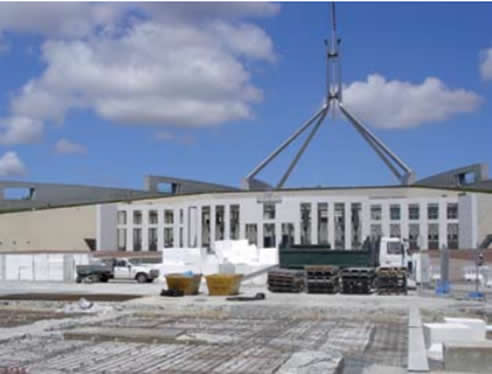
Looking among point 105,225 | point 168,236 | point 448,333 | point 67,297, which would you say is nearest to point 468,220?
point 168,236

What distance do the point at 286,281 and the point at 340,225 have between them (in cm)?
4659

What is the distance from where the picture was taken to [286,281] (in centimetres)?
3469

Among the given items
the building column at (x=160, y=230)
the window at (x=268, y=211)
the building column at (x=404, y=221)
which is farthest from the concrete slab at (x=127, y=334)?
the building column at (x=160, y=230)

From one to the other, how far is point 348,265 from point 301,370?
25.8 metres

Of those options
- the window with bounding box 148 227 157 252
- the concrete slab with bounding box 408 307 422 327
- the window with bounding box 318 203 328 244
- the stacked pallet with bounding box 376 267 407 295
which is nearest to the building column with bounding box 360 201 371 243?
the window with bounding box 318 203 328 244

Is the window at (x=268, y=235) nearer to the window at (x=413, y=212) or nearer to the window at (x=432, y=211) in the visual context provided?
the window at (x=413, y=212)

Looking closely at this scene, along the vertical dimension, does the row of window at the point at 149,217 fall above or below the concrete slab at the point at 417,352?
above

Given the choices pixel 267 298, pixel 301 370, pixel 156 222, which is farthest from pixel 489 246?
pixel 301 370

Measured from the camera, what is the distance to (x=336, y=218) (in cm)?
7900

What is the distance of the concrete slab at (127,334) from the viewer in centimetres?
1692

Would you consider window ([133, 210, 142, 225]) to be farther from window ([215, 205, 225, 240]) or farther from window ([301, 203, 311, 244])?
window ([301, 203, 311, 244])

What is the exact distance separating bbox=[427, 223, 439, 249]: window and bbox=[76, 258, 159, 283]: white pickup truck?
3928 centimetres

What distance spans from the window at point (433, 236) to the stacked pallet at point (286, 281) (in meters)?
44.0

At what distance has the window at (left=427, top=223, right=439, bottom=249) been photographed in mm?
76312
